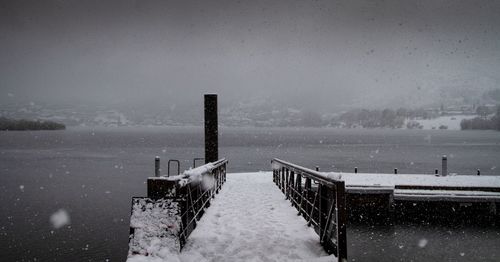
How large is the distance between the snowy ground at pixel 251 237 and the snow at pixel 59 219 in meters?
19.1

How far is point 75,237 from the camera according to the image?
22.2 m

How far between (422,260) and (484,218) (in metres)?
4.62

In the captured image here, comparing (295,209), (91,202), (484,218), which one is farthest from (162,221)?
(91,202)

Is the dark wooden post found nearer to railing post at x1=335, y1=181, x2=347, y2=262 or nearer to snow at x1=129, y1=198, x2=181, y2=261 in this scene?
snow at x1=129, y1=198, x2=181, y2=261

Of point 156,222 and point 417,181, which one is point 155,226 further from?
point 417,181

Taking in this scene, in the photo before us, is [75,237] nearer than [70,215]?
Yes

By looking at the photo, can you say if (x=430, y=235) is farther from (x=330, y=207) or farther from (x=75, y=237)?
(x=75, y=237)

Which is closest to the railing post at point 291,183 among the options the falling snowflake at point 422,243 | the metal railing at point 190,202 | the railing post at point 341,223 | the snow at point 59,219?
the metal railing at point 190,202

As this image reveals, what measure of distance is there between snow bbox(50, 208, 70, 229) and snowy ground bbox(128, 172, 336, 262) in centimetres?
1909

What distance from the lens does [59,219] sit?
88.7 feet

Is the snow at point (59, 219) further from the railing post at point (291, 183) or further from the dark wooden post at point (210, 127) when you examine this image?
the railing post at point (291, 183)

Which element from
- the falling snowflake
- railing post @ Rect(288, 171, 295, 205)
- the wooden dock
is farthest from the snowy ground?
the falling snowflake

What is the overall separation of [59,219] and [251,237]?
24.4 meters

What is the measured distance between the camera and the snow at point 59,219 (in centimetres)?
2536
